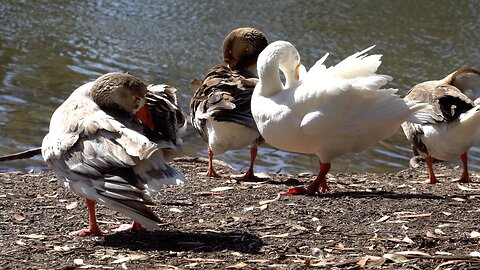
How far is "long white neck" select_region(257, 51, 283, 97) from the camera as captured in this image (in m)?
6.53

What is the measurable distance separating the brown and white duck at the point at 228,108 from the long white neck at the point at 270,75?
22.3 inches

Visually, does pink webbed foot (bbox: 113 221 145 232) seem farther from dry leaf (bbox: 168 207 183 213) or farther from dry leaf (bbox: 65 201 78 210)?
dry leaf (bbox: 65 201 78 210)

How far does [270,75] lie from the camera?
6535 mm

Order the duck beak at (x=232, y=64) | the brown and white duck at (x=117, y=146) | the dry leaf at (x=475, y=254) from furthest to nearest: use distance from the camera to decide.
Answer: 1. the duck beak at (x=232, y=64)
2. the brown and white duck at (x=117, y=146)
3. the dry leaf at (x=475, y=254)

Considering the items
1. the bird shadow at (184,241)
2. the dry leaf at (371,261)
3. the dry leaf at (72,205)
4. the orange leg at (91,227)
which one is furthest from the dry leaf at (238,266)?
the dry leaf at (72,205)

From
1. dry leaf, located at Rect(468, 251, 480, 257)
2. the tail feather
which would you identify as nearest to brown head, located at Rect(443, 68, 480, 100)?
the tail feather

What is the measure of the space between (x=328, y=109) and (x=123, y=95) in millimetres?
1569

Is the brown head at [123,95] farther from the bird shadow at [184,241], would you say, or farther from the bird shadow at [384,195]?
the bird shadow at [384,195]

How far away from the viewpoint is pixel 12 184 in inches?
280

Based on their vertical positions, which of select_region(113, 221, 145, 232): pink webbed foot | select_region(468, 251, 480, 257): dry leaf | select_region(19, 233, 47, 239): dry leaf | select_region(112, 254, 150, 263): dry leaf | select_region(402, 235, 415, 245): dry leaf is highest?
select_region(468, 251, 480, 257): dry leaf

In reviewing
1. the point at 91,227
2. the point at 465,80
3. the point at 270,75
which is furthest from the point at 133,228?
the point at 465,80

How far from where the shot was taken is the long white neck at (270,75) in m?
6.53

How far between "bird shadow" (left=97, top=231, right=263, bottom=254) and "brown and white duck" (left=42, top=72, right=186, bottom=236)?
Answer: 0.15 m

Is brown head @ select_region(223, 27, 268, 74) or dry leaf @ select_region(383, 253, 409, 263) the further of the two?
brown head @ select_region(223, 27, 268, 74)
